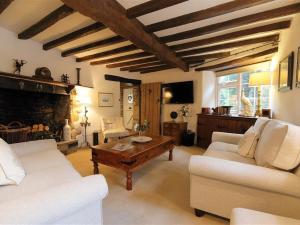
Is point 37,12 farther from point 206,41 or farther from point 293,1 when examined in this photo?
point 293,1

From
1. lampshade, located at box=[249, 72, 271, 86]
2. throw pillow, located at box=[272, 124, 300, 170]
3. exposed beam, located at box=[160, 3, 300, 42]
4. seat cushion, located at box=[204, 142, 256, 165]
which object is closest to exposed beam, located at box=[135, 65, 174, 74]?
exposed beam, located at box=[160, 3, 300, 42]

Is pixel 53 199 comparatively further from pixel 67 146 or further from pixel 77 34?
pixel 67 146

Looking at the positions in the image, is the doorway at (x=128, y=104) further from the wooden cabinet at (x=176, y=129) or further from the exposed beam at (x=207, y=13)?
the exposed beam at (x=207, y=13)

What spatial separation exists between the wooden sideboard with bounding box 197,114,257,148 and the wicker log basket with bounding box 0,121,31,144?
371 centimetres

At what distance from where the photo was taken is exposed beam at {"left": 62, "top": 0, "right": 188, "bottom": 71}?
1.71 meters

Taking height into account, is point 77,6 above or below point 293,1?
below

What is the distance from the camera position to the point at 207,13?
2.08 meters

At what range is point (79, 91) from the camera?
4.25m

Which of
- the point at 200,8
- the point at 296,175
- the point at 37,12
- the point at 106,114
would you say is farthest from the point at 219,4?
the point at 106,114

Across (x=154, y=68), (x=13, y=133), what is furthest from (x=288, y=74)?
(x=13, y=133)

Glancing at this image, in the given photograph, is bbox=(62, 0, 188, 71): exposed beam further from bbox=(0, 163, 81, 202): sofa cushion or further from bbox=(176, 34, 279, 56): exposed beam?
bbox=(0, 163, 81, 202): sofa cushion

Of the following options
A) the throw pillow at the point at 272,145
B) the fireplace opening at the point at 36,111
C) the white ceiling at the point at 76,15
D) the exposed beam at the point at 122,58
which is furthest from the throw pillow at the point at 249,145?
the fireplace opening at the point at 36,111

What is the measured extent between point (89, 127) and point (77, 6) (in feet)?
11.1

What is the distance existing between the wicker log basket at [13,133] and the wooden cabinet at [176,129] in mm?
3251
